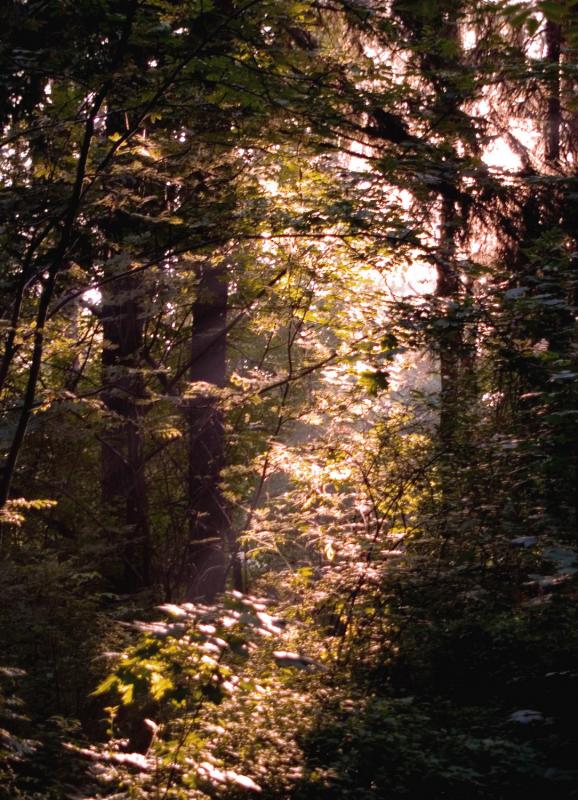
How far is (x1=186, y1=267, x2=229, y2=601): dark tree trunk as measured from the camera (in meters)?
10.2

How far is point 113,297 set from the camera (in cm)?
846

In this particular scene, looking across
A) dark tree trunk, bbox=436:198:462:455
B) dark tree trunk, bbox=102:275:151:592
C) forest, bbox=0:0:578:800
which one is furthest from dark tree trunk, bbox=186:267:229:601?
dark tree trunk, bbox=436:198:462:455

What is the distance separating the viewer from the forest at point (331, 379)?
12.6 feet

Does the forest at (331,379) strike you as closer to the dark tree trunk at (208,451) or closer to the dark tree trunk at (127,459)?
the dark tree trunk at (127,459)

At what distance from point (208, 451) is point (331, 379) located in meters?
3.02

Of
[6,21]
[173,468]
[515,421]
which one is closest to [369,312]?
[515,421]

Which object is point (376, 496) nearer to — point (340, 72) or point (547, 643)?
point (547, 643)

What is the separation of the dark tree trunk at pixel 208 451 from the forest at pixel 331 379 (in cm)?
94

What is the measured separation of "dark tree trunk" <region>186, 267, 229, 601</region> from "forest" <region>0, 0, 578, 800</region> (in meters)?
0.94

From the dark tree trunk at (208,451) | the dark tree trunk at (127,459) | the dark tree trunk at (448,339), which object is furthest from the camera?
the dark tree trunk at (208,451)

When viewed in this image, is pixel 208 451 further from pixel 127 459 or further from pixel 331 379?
pixel 331 379

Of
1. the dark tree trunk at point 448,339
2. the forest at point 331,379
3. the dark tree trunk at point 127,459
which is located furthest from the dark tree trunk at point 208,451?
the dark tree trunk at point 448,339

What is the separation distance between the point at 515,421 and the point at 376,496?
2.12 m

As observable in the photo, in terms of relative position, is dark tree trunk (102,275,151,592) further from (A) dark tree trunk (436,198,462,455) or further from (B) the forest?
(A) dark tree trunk (436,198,462,455)
